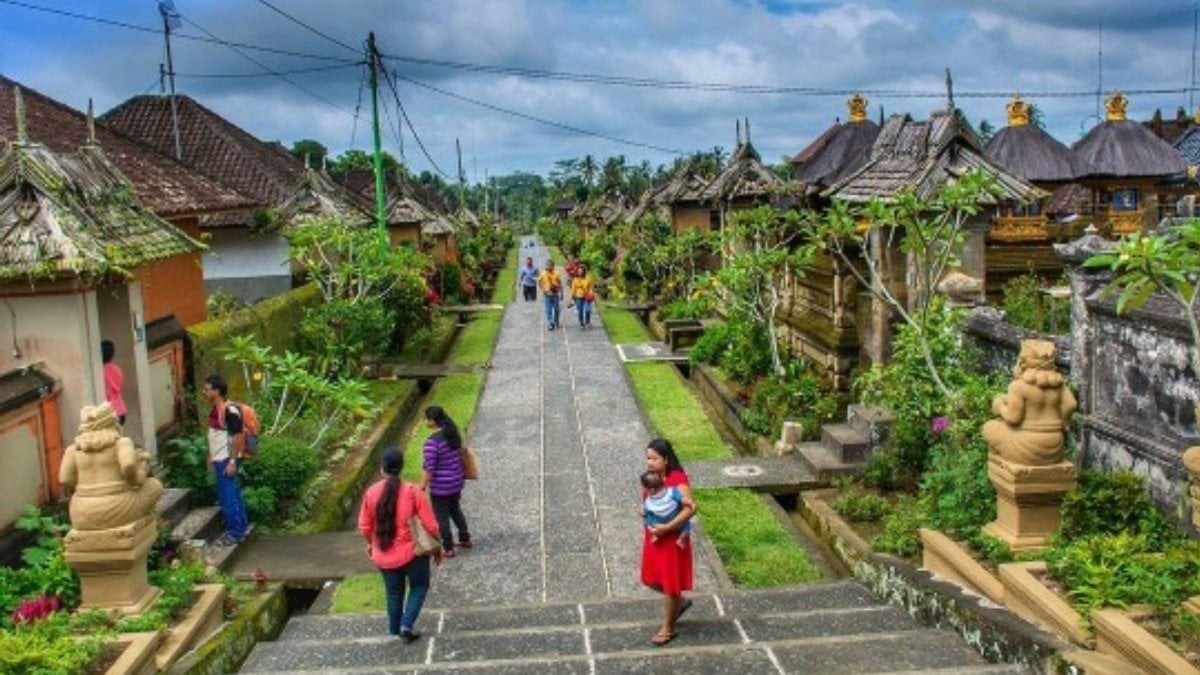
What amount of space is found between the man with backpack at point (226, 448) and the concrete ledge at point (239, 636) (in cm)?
118

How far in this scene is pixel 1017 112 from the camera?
2759cm

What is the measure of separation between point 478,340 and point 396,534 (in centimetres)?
1866

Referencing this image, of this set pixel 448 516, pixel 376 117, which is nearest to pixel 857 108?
pixel 376 117

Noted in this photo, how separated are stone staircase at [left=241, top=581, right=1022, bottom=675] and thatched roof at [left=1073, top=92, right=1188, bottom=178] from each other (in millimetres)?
21967

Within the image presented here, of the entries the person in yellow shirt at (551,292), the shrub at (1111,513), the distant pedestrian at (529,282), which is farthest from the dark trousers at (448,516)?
the distant pedestrian at (529,282)

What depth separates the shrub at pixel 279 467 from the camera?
10.9 meters

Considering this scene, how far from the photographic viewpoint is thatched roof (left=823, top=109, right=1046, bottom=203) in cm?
1142

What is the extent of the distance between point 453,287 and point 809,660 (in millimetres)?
29011

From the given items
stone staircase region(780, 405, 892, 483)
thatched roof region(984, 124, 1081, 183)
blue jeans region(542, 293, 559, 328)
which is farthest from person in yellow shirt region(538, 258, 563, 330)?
stone staircase region(780, 405, 892, 483)

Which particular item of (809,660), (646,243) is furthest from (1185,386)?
(646,243)

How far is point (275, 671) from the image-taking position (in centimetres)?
666

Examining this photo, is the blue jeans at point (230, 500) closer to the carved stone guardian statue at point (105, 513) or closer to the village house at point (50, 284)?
the village house at point (50, 284)

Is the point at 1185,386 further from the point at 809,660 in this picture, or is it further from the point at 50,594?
the point at 50,594

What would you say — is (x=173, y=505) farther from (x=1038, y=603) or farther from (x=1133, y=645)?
(x=1133, y=645)
